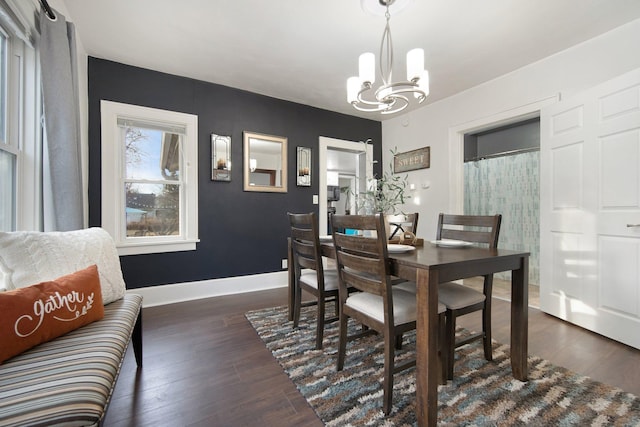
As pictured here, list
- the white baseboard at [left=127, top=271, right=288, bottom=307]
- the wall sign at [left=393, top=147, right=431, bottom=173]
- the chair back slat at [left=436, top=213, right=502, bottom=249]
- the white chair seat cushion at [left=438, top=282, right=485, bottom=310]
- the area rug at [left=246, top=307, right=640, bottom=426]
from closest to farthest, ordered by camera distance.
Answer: the area rug at [left=246, top=307, right=640, bottom=426] → the white chair seat cushion at [left=438, top=282, right=485, bottom=310] → the chair back slat at [left=436, top=213, right=502, bottom=249] → the white baseboard at [left=127, top=271, right=288, bottom=307] → the wall sign at [left=393, top=147, right=431, bottom=173]

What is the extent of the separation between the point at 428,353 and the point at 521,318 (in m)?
0.76

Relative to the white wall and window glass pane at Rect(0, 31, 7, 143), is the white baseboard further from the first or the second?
the white wall

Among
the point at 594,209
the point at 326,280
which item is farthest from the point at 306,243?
the point at 594,209

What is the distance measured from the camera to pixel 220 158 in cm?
325

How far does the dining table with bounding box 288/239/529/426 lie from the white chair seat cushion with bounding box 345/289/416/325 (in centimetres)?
16

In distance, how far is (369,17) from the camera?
6.84 ft

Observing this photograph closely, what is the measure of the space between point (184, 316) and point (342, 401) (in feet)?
5.98

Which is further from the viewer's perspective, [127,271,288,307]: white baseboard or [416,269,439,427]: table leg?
[127,271,288,307]: white baseboard

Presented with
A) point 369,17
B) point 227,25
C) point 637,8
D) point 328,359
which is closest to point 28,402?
point 328,359

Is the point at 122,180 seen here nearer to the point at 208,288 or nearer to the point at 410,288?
the point at 208,288

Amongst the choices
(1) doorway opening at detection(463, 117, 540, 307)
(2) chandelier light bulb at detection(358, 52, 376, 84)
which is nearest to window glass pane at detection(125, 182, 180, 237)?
(2) chandelier light bulb at detection(358, 52, 376, 84)

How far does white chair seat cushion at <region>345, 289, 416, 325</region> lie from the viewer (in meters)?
1.39

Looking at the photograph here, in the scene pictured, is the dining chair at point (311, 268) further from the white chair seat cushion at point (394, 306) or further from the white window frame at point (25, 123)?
the white window frame at point (25, 123)

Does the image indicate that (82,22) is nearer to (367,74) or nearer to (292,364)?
(367,74)
